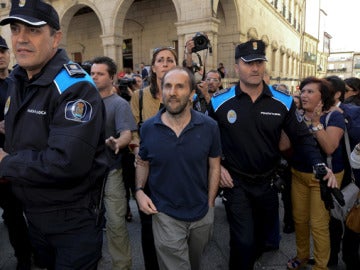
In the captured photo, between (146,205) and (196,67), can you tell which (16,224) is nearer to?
(146,205)

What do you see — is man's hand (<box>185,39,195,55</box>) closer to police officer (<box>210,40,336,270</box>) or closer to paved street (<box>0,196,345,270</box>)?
police officer (<box>210,40,336,270</box>)

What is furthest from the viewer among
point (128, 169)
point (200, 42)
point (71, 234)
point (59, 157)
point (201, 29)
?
point (201, 29)

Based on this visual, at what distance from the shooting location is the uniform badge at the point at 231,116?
106 inches

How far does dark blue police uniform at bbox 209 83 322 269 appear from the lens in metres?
2.63

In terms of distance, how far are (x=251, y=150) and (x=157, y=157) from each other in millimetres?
927

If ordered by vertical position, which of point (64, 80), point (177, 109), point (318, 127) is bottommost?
point (318, 127)

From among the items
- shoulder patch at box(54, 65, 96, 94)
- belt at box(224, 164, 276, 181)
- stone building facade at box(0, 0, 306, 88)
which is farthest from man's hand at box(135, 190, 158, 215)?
stone building facade at box(0, 0, 306, 88)

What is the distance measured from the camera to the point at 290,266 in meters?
Answer: 3.03

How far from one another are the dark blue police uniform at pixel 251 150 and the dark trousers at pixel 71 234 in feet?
4.43

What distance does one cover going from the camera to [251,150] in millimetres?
2633

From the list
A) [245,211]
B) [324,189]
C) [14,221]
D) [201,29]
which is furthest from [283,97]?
[201,29]

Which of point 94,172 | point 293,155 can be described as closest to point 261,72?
point 293,155

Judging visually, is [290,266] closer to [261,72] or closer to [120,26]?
[261,72]

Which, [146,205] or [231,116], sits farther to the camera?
[231,116]
